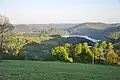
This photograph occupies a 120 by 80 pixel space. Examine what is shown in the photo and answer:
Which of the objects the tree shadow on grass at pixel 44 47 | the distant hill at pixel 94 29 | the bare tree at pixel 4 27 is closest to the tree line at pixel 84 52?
the tree shadow on grass at pixel 44 47

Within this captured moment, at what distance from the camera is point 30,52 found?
9.12 m

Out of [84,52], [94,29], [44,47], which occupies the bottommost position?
[84,52]

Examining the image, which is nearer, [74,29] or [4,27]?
[74,29]

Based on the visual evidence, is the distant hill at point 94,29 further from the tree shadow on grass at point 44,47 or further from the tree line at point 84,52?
the tree line at point 84,52

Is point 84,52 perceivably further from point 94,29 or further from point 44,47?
point 44,47

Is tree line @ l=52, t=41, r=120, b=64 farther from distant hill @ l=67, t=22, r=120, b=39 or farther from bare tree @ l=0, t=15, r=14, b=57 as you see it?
bare tree @ l=0, t=15, r=14, b=57

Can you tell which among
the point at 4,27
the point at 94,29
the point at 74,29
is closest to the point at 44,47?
the point at 74,29

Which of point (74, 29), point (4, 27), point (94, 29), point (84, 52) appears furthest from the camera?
point (4, 27)

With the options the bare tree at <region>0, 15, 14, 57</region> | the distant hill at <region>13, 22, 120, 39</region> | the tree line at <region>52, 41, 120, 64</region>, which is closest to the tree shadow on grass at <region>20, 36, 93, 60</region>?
the tree line at <region>52, 41, 120, 64</region>

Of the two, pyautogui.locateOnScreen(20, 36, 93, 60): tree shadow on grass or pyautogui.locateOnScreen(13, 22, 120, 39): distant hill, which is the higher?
pyautogui.locateOnScreen(13, 22, 120, 39): distant hill

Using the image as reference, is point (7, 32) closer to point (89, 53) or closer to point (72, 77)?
point (89, 53)

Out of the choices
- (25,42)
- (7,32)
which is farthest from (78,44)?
(7,32)

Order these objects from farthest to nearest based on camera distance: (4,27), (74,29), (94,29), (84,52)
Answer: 1. (4,27)
2. (74,29)
3. (94,29)
4. (84,52)

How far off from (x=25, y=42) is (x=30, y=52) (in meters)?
0.63
